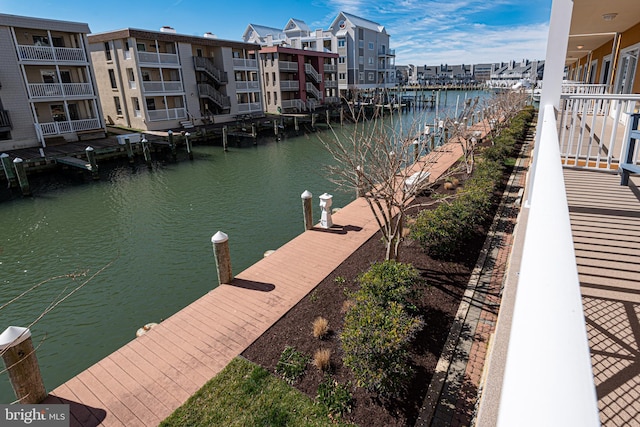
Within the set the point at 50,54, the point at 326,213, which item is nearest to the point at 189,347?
the point at 326,213

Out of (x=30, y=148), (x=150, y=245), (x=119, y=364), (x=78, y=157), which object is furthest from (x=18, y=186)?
(x=119, y=364)

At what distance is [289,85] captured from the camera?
45.7 metres

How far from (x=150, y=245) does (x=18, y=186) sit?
A: 12645 mm

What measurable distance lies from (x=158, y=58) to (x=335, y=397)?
111 feet

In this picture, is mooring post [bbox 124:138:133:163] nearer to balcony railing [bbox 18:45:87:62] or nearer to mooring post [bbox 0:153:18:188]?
mooring post [bbox 0:153:18:188]

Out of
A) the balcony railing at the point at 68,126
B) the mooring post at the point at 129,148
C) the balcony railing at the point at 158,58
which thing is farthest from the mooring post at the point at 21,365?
the balcony railing at the point at 158,58

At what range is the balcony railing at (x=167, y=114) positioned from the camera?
104 ft

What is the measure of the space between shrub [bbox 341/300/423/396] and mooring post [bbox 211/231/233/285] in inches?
156

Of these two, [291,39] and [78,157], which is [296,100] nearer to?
[291,39]

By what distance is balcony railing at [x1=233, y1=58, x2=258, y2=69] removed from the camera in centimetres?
3891

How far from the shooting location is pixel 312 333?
21.3ft

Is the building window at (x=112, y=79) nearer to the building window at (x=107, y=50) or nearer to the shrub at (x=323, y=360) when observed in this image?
the building window at (x=107, y=50)

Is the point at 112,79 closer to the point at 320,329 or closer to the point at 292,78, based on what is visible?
the point at 292,78

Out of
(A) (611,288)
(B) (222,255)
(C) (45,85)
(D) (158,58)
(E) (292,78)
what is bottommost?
(B) (222,255)
